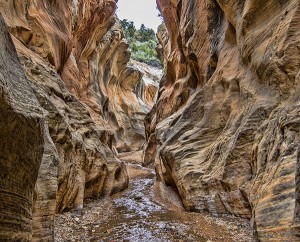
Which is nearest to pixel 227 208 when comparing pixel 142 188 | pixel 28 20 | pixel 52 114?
pixel 52 114

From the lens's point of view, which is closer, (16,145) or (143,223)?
(16,145)

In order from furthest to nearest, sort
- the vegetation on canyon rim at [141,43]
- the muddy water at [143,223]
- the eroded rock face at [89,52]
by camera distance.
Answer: the vegetation on canyon rim at [141,43], the eroded rock face at [89,52], the muddy water at [143,223]

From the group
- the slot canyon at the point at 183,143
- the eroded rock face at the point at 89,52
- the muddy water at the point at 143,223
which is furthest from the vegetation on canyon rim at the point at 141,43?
the muddy water at the point at 143,223

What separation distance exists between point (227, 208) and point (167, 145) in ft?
18.2

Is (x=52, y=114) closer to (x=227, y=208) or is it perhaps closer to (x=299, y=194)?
(x=227, y=208)

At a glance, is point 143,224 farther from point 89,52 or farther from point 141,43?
point 141,43

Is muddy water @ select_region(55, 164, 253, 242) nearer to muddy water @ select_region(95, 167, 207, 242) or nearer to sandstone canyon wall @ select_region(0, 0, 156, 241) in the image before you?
muddy water @ select_region(95, 167, 207, 242)

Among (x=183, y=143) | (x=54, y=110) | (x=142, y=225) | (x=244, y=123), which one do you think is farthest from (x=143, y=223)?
(x=54, y=110)

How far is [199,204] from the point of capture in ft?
32.3

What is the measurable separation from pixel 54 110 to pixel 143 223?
16.5 feet

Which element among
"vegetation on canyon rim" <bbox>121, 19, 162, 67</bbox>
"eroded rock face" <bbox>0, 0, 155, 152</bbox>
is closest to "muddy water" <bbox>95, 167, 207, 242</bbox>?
"eroded rock face" <bbox>0, 0, 155, 152</bbox>

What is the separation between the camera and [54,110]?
9422 millimetres

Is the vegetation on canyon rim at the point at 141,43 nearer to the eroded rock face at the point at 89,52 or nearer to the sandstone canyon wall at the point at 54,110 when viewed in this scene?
the eroded rock face at the point at 89,52

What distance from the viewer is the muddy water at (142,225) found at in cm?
709
